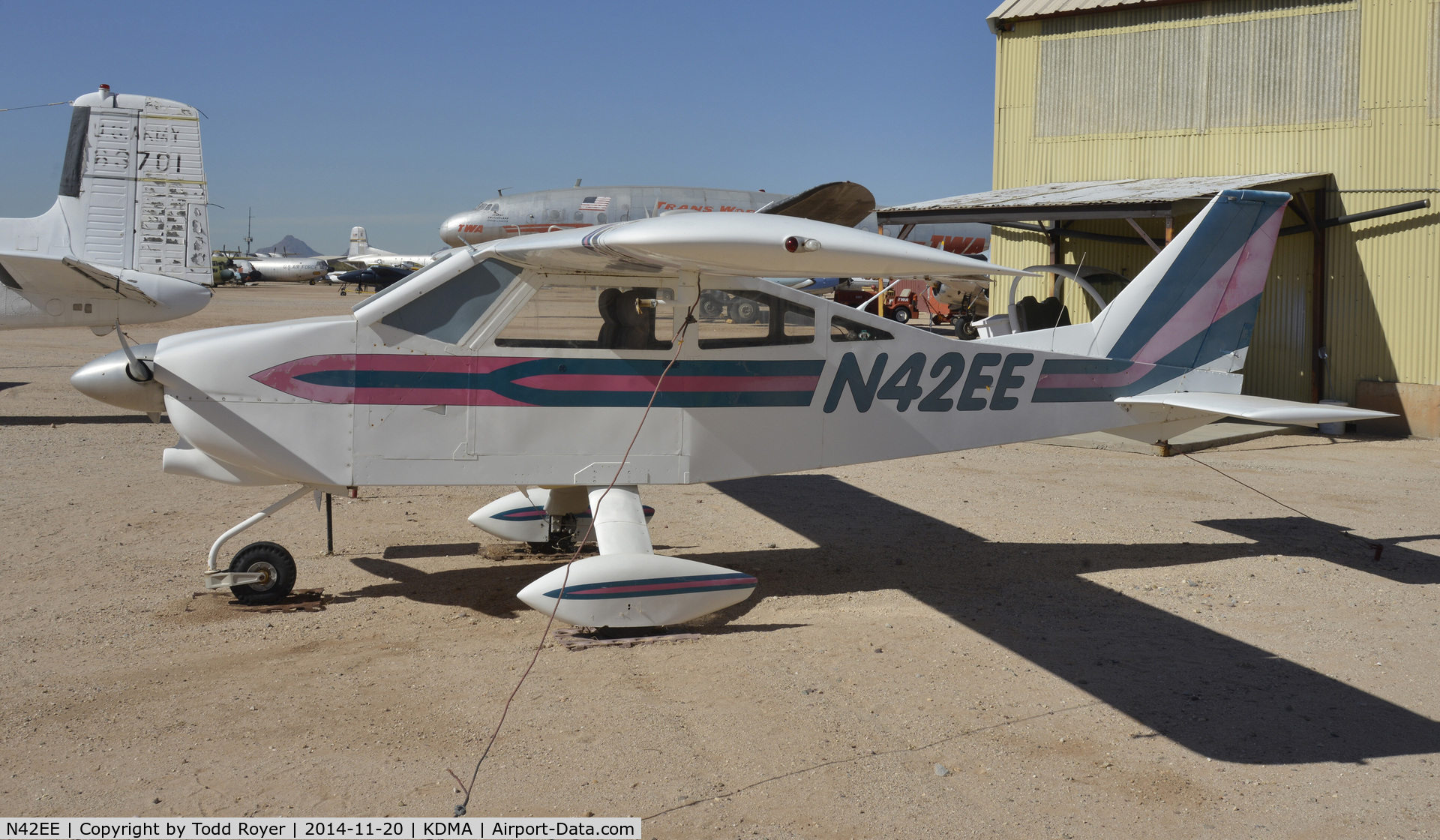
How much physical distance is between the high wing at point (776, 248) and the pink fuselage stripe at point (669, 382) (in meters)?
1.12

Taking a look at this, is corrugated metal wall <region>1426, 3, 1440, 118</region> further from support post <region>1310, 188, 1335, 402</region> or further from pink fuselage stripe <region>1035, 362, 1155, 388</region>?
pink fuselage stripe <region>1035, 362, 1155, 388</region>

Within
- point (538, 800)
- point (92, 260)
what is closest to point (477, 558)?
point (538, 800)

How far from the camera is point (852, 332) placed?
20.5 ft

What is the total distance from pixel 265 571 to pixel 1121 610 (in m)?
5.07

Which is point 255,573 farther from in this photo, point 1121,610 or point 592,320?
point 1121,610

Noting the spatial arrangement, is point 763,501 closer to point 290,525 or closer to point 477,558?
point 477,558

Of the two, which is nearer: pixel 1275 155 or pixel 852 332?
pixel 852 332

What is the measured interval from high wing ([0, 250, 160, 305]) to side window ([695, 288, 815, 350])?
895 centimetres

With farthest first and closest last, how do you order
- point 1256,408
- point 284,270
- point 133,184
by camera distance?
point 284,270, point 133,184, point 1256,408

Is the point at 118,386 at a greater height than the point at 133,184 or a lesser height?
lesser

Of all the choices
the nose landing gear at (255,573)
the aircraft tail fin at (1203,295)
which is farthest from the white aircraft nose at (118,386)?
the aircraft tail fin at (1203,295)

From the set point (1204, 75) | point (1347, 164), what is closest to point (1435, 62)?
point (1347, 164)

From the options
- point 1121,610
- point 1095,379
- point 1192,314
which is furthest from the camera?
point 1192,314

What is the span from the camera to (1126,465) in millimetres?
11031
